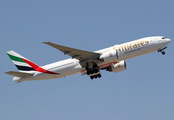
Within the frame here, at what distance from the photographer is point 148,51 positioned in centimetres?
4081

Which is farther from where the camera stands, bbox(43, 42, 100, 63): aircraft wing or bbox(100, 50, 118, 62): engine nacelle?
bbox(100, 50, 118, 62): engine nacelle

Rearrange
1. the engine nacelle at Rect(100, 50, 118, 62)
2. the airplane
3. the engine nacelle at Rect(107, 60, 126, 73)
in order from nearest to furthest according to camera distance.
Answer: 1. the engine nacelle at Rect(100, 50, 118, 62)
2. the airplane
3. the engine nacelle at Rect(107, 60, 126, 73)

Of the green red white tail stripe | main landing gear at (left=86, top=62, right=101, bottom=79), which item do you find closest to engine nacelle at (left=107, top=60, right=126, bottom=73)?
main landing gear at (left=86, top=62, right=101, bottom=79)

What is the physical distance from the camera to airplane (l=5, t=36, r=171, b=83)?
132 ft

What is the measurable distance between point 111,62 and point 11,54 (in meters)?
17.2

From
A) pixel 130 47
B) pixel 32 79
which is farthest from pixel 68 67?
pixel 130 47

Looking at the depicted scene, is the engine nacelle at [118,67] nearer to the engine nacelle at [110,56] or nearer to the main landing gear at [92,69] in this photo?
the main landing gear at [92,69]

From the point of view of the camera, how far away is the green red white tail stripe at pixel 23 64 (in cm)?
4381

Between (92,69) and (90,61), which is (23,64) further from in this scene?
(92,69)

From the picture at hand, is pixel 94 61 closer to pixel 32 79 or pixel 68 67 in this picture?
pixel 68 67

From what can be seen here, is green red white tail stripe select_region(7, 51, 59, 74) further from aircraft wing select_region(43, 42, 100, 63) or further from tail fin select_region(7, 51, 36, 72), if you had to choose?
aircraft wing select_region(43, 42, 100, 63)

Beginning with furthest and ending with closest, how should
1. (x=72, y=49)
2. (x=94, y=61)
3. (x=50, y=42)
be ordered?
1. (x=94, y=61)
2. (x=72, y=49)
3. (x=50, y=42)

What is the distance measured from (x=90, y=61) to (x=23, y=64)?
11.4m

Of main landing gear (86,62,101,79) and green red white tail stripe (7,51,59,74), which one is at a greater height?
green red white tail stripe (7,51,59,74)
